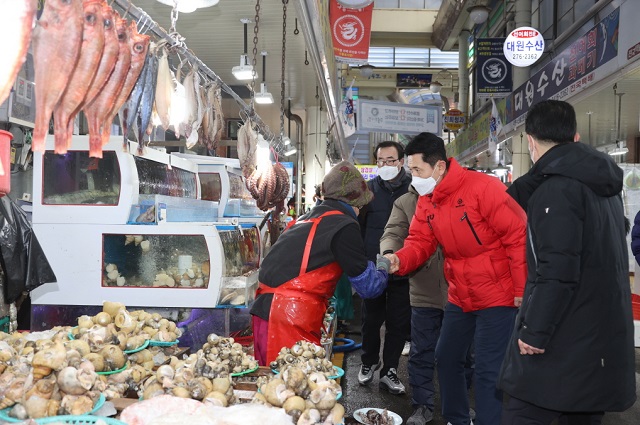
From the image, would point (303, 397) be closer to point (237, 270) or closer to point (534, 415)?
point (534, 415)

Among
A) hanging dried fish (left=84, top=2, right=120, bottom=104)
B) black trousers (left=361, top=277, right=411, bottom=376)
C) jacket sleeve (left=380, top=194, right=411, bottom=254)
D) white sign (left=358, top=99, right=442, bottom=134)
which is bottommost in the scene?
black trousers (left=361, top=277, right=411, bottom=376)

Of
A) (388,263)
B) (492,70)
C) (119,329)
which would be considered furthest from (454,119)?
(119,329)

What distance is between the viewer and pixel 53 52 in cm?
170

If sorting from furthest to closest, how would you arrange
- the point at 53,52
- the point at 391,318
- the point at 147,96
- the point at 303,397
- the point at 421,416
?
the point at 391,318
the point at 421,416
the point at 147,96
the point at 303,397
the point at 53,52

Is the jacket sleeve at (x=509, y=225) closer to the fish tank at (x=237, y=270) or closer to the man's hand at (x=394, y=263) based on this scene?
the man's hand at (x=394, y=263)

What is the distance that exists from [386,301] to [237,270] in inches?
64.5

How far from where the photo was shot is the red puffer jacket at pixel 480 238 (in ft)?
12.8

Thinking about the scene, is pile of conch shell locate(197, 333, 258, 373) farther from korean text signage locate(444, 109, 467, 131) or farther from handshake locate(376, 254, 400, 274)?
korean text signage locate(444, 109, 467, 131)

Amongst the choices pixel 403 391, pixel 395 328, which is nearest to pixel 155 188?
pixel 395 328

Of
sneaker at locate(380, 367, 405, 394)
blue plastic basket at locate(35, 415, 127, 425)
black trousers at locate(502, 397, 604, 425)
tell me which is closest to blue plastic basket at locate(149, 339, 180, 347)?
blue plastic basket at locate(35, 415, 127, 425)

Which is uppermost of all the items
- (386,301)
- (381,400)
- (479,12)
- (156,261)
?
(479,12)

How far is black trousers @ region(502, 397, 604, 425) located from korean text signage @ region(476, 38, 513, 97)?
1270 centimetres

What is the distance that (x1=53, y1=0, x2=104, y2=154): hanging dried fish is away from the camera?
1804mm

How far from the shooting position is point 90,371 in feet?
7.04
